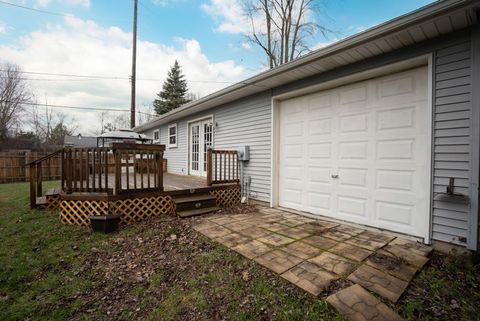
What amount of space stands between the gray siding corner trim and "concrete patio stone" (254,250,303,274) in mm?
1994

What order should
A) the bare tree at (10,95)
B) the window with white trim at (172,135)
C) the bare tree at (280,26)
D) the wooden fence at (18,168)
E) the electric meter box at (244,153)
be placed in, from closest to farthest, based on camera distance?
the electric meter box at (244,153) < the window with white trim at (172,135) < the bare tree at (280,26) < the wooden fence at (18,168) < the bare tree at (10,95)

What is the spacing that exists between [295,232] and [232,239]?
103 centimetres

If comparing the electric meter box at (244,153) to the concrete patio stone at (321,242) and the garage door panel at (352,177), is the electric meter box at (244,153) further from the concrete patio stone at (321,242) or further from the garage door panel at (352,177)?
the concrete patio stone at (321,242)

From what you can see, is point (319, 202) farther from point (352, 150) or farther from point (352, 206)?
point (352, 150)

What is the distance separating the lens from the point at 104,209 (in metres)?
4.02

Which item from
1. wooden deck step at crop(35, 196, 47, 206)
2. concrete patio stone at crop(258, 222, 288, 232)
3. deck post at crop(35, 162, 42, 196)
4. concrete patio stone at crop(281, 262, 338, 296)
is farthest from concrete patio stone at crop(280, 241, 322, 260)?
deck post at crop(35, 162, 42, 196)

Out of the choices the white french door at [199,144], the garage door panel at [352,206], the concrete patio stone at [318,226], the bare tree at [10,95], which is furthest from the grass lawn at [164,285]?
the bare tree at [10,95]

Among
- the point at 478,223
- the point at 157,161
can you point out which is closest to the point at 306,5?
the point at 157,161

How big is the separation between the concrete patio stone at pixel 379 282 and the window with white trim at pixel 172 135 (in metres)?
8.65

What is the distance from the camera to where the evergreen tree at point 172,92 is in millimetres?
19344

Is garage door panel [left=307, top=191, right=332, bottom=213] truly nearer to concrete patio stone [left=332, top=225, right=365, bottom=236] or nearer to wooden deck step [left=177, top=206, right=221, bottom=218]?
concrete patio stone [left=332, top=225, right=365, bottom=236]

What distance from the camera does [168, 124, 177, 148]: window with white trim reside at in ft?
31.9

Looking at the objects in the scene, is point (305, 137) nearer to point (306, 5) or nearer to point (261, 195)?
point (261, 195)

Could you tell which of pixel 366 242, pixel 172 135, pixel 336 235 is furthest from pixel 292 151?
pixel 172 135
